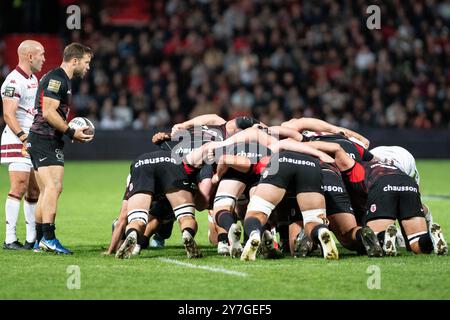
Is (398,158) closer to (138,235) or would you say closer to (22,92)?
(138,235)

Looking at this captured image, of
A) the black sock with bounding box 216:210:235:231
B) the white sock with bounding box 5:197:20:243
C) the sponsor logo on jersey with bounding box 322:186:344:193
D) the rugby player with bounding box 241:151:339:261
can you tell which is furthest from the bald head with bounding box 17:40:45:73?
the sponsor logo on jersey with bounding box 322:186:344:193

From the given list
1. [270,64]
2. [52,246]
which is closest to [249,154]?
[52,246]

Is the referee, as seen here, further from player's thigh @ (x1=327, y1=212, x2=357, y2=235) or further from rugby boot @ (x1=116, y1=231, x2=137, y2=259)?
player's thigh @ (x1=327, y1=212, x2=357, y2=235)

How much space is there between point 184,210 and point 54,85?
6.03 ft

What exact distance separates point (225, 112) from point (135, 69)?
8.95 ft

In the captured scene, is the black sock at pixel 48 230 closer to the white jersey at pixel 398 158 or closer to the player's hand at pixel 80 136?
the player's hand at pixel 80 136

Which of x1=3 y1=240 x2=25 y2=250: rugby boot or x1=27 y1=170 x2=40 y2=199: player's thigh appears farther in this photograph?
x1=27 y1=170 x2=40 y2=199: player's thigh

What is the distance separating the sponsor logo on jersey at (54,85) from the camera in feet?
31.3

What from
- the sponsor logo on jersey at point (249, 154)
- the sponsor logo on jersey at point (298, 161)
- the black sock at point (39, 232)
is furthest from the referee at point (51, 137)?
the sponsor logo on jersey at point (298, 161)

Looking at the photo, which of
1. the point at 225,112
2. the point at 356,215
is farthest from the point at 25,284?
the point at 225,112

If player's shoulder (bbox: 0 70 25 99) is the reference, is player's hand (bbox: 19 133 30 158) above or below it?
below

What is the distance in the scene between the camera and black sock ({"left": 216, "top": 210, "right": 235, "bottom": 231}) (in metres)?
9.31

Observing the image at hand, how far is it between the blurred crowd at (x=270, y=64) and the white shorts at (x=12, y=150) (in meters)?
13.0

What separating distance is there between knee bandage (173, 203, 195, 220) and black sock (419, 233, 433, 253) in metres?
2.32
